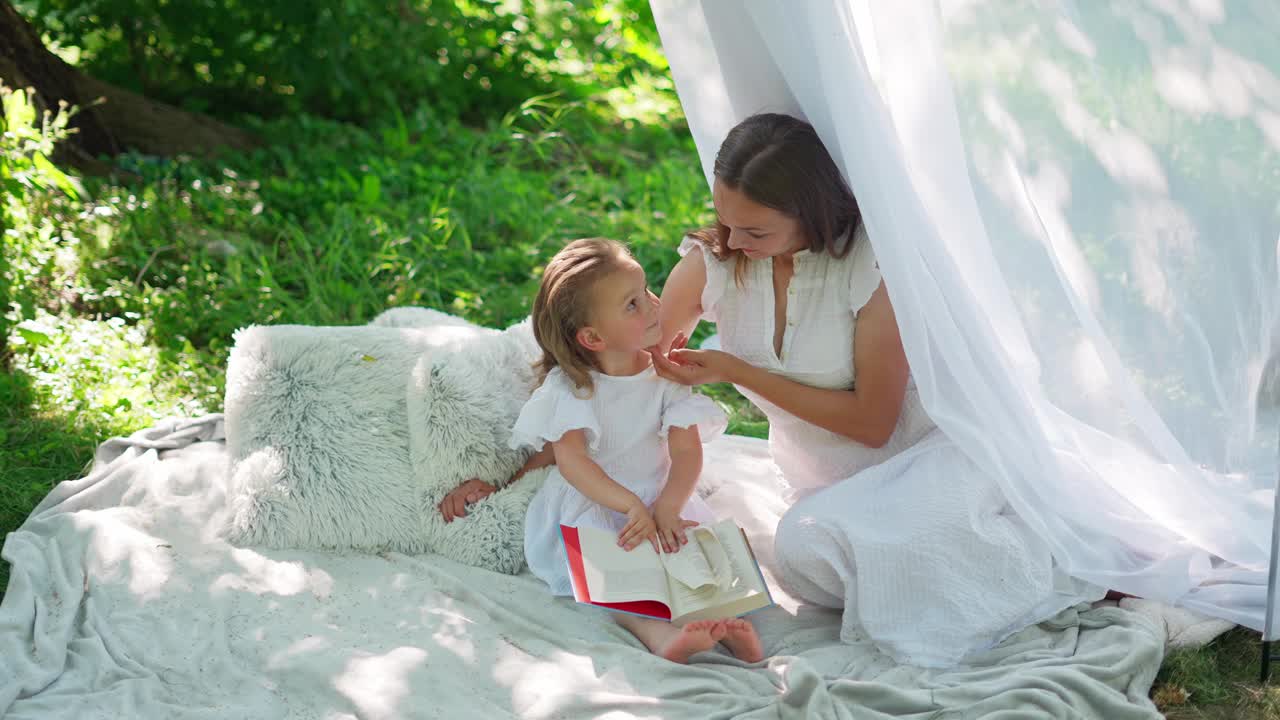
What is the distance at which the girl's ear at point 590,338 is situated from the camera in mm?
2760

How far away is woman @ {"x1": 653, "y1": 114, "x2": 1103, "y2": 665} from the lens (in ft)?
8.16

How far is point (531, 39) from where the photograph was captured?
706 centimetres

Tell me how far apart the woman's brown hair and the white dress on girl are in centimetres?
51

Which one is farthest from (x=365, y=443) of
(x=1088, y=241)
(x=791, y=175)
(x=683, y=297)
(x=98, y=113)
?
(x=98, y=113)

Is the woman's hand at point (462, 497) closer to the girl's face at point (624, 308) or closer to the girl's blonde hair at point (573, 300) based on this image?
the girl's blonde hair at point (573, 300)

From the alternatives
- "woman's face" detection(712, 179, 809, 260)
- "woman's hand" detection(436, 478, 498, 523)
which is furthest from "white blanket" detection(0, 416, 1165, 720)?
"woman's face" detection(712, 179, 809, 260)

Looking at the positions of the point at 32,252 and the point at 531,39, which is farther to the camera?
the point at 531,39

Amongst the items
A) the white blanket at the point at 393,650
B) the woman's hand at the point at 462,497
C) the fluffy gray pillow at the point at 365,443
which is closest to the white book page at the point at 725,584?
the white blanket at the point at 393,650

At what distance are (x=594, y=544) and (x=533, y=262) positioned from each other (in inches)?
95.5

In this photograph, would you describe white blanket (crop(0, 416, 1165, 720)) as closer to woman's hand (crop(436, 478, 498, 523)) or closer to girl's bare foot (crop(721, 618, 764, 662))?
girl's bare foot (crop(721, 618, 764, 662))

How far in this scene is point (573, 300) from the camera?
2.73 meters

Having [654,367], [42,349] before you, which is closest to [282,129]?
[42,349]

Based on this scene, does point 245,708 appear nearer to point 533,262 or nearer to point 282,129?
point 533,262

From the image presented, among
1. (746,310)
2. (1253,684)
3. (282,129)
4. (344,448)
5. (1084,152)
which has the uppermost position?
(282,129)
